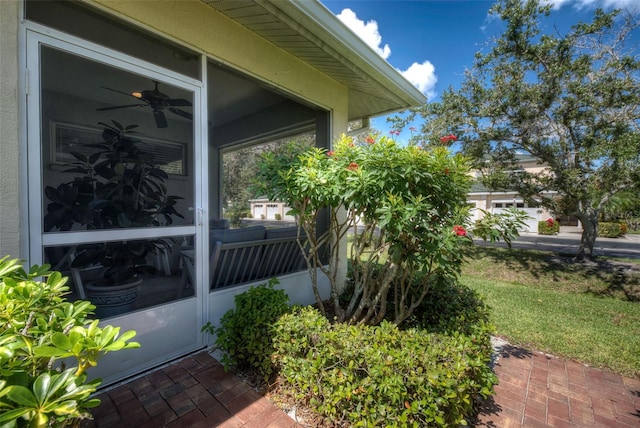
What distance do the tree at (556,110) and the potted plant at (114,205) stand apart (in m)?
7.60

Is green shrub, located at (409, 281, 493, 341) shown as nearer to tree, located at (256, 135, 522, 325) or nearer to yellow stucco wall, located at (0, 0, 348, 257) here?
tree, located at (256, 135, 522, 325)

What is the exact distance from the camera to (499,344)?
3.30 metres

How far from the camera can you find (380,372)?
1.79m

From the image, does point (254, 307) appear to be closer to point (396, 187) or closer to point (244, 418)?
point (244, 418)

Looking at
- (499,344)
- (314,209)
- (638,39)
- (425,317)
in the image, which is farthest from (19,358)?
(638,39)

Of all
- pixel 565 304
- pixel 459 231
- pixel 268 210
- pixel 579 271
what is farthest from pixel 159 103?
pixel 579 271

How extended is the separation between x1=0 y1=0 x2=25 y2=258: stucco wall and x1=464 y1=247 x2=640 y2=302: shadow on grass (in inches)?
223

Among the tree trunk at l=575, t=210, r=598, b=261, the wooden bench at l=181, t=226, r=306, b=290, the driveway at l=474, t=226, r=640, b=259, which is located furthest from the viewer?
the driveway at l=474, t=226, r=640, b=259

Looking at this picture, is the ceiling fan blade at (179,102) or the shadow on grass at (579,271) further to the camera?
the shadow on grass at (579,271)

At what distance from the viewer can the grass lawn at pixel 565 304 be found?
3.18 meters

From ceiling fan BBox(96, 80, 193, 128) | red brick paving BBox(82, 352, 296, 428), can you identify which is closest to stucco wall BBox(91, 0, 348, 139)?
ceiling fan BBox(96, 80, 193, 128)

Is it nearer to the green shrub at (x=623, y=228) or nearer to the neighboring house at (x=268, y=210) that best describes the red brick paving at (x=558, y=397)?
the neighboring house at (x=268, y=210)

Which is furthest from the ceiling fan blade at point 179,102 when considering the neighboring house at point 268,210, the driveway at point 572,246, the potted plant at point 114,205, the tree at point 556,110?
the driveway at point 572,246

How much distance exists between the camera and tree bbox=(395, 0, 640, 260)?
6039 millimetres
